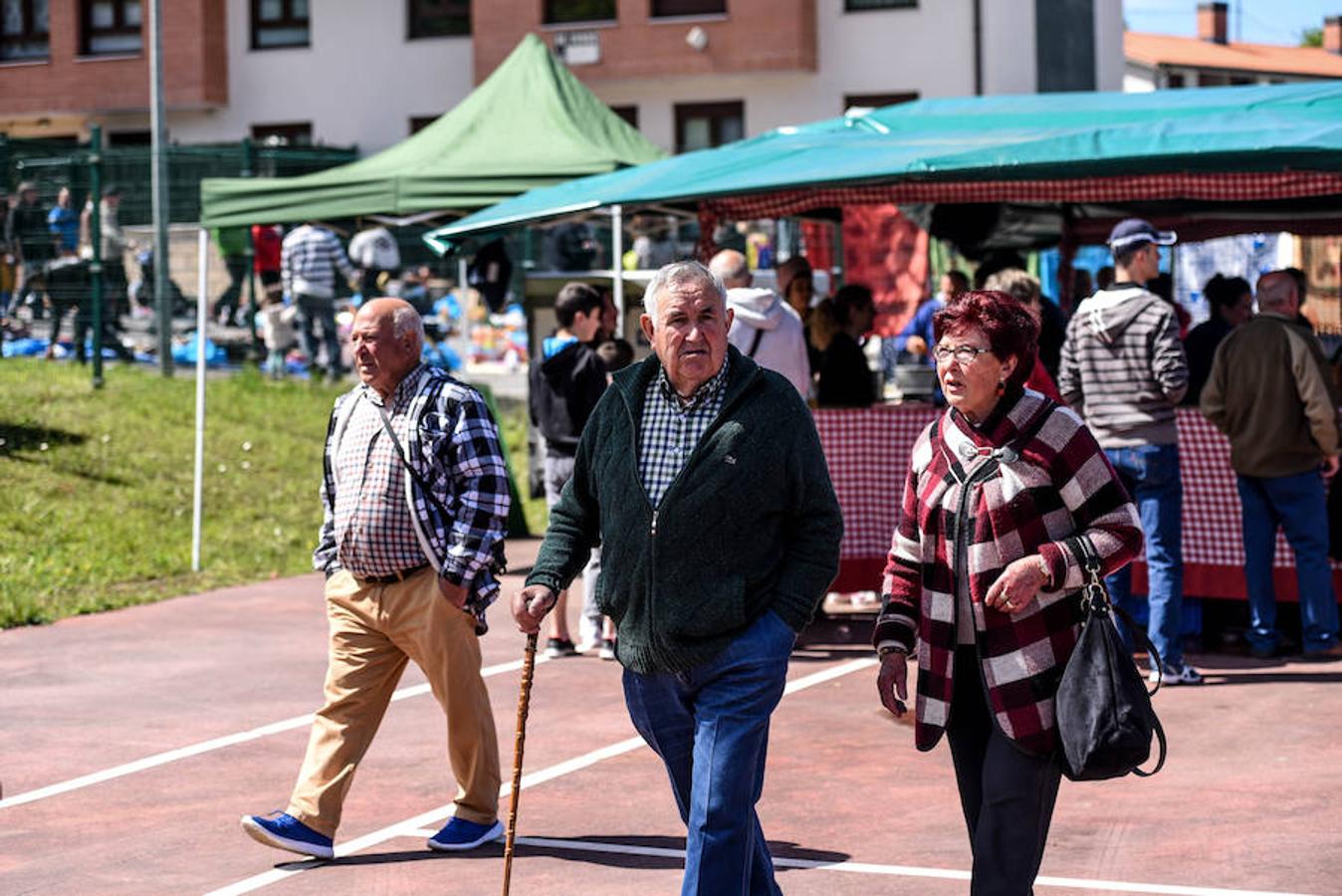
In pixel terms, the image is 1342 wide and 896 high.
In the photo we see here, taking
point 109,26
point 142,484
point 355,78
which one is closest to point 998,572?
point 142,484

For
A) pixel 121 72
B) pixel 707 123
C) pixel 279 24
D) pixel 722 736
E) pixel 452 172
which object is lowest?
pixel 722 736

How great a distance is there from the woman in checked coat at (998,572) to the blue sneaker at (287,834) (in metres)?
2.57

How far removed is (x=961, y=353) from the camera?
5152 mm

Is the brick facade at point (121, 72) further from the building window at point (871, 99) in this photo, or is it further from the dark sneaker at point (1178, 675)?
the dark sneaker at point (1178, 675)

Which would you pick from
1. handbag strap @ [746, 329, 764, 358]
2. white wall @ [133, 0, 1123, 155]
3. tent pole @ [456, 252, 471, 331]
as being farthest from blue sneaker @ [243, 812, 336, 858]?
white wall @ [133, 0, 1123, 155]

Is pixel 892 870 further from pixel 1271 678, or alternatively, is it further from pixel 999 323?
pixel 1271 678

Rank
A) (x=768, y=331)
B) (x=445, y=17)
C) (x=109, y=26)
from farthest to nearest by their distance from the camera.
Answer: (x=109, y=26)
(x=445, y=17)
(x=768, y=331)

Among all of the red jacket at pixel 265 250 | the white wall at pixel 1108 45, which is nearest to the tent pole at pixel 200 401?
the red jacket at pixel 265 250

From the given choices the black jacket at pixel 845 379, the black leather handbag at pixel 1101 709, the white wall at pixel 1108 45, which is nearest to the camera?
the black leather handbag at pixel 1101 709

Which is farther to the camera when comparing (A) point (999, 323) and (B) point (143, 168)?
(B) point (143, 168)

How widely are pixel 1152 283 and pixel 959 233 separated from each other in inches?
76.3

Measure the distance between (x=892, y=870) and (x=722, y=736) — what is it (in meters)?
1.80

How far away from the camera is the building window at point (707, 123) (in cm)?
4066

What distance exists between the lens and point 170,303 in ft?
73.0
